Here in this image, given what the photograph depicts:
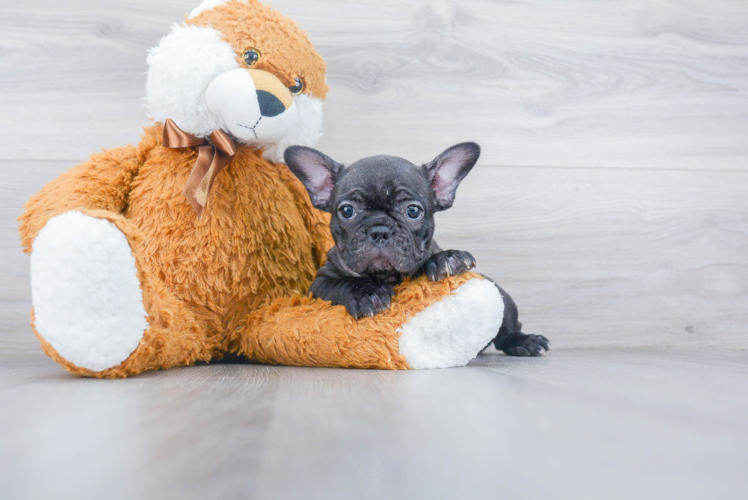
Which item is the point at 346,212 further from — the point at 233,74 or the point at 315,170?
the point at 233,74

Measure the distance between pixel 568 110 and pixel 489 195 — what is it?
321 millimetres

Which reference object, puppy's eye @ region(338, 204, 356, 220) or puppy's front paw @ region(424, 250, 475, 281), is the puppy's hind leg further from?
puppy's eye @ region(338, 204, 356, 220)

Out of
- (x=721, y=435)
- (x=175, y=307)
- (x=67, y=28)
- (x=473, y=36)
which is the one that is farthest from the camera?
(x=473, y=36)

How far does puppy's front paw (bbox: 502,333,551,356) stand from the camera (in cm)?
118

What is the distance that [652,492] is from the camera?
0.39 meters

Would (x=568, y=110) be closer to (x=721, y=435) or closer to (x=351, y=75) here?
(x=351, y=75)

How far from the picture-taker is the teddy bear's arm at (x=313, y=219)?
1.13 meters

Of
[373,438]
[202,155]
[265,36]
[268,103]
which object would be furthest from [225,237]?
[373,438]

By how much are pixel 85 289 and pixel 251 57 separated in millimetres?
498

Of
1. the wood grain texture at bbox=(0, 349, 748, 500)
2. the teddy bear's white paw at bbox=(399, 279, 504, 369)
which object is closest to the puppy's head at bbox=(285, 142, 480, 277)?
the teddy bear's white paw at bbox=(399, 279, 504, 369)

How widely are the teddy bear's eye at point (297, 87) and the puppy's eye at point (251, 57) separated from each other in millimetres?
78

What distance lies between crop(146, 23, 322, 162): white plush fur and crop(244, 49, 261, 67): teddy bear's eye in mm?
18

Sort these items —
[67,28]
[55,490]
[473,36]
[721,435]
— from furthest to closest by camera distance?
[473,36]
[67,28]
[721,435]
[55,490]

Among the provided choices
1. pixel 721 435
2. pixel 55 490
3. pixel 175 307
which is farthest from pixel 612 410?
pixel 175 307
